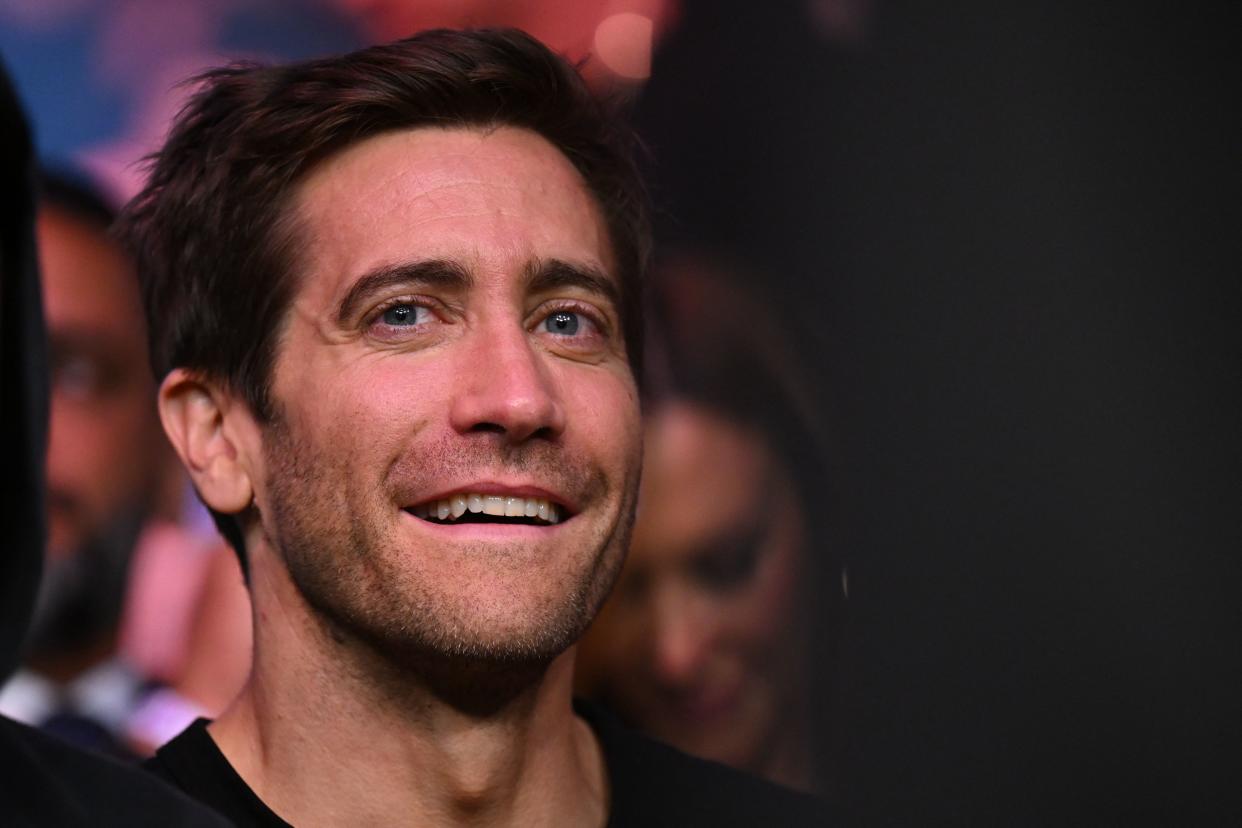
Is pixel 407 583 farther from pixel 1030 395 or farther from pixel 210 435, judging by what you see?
pixel 1030 395

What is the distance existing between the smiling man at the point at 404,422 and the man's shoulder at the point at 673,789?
0.02m

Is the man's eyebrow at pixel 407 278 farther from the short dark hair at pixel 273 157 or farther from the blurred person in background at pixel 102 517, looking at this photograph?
the blurred person in background at pixel 102 517

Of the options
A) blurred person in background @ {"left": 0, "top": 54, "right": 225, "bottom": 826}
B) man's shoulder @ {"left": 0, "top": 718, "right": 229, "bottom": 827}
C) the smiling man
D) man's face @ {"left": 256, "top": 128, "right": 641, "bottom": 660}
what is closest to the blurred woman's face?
the smiling man

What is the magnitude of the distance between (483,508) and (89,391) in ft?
4.52

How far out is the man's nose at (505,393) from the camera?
2.06m

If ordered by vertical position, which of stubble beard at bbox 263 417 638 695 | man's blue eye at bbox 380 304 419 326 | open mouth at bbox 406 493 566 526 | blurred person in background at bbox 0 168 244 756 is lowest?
blurred person in background at bbox 0 168 244 756

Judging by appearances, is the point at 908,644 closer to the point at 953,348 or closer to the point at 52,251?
the point at 953,348

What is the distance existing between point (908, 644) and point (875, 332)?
641mm

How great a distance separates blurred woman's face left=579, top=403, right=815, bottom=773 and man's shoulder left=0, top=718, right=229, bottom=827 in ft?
4.86

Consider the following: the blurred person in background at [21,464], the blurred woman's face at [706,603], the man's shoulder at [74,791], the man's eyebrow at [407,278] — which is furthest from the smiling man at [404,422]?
the blurred woman's face at [706,603]

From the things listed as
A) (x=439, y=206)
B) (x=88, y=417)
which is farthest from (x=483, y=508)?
(x=88, y=417)

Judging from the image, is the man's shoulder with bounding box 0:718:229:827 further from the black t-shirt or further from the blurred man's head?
the blurred man's head

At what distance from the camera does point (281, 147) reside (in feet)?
7.48

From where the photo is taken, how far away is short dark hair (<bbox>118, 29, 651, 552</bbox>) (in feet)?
7.40
